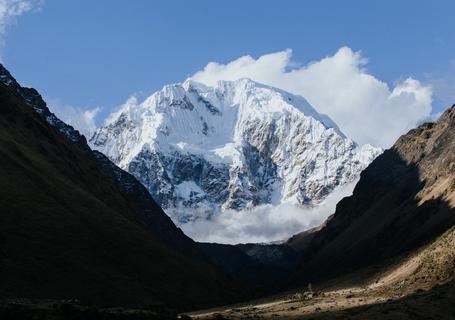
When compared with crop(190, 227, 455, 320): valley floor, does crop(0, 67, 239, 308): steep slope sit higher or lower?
higher

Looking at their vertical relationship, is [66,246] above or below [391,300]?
above

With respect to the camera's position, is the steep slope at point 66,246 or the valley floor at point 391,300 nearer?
the valley floor at point 391,300

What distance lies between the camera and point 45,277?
101m

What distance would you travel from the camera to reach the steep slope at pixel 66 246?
101688 mm

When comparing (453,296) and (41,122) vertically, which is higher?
(41,122)

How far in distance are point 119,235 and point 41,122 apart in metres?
67.2

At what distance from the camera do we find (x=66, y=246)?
383 feet

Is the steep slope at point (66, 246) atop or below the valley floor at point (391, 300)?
atop

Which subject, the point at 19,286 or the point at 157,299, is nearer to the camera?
the point at 19,286

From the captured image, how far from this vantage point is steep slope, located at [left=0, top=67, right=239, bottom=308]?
101688 mm

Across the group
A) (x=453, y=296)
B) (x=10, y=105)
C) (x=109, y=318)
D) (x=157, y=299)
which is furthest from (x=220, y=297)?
(x=109, y=318)

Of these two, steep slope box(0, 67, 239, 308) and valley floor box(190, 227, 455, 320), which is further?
steep slope box(0, 67, 239, 308)

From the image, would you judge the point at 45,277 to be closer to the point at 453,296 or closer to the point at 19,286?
the point at 19,286

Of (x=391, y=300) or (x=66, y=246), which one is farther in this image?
(x=66, y=246)
